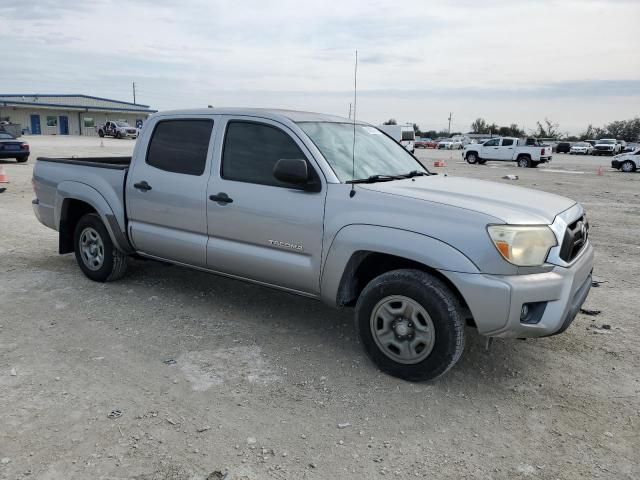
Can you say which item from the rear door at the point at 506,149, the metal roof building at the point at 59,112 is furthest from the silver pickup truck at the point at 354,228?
the metal roof building at the point at 59,112

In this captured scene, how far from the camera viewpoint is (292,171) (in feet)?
12.7

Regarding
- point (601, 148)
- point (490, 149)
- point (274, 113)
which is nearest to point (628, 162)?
point (490, 149)

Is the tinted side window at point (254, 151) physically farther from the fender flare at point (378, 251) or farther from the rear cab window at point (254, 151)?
the fender flare at point (378, 251)

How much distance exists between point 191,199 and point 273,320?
4.17 ft

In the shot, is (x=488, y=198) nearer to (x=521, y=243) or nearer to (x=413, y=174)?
(x=521, y=243)

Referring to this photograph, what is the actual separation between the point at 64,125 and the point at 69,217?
6312cm

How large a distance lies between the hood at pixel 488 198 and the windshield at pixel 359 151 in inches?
9.3

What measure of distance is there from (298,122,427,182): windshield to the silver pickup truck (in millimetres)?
15

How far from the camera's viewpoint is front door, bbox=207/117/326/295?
4.02 metres

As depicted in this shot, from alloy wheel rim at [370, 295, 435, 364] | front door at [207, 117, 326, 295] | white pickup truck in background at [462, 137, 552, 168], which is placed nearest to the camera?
alloy wheel rim at [370, 295, 435, 364]

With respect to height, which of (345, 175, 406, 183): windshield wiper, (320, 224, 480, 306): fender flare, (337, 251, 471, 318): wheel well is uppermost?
(345, 175, 406, 183): windshield wiper

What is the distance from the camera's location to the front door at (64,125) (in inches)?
2422

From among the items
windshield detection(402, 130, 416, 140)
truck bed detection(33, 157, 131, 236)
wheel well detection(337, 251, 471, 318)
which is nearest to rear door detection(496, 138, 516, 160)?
windshield detection(402, 130, 416, 140)

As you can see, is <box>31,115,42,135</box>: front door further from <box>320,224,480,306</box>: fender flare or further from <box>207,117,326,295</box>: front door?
<box>320,224,480,306</box>: fender flare
